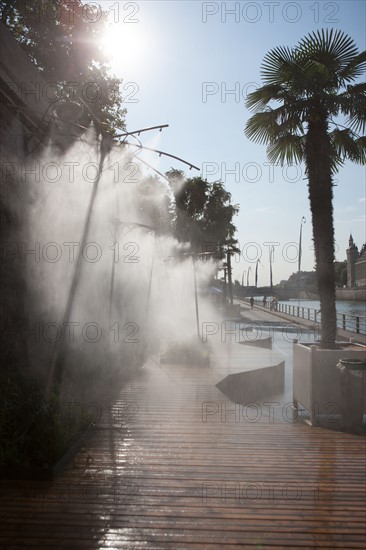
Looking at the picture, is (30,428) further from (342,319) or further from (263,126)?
(342,319)

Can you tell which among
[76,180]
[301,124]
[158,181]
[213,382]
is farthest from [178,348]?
[158,181]

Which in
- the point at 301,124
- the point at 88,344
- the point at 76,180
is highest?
the point at 301,124

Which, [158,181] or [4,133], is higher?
[158,181]

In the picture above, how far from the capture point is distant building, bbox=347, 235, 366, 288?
124m

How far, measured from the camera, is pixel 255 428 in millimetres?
6867

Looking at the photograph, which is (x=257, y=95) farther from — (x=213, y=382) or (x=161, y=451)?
(x=161, y=451)

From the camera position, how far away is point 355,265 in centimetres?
12912

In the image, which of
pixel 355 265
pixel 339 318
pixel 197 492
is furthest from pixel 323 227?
pixel 355 265

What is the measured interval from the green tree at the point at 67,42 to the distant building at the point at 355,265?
109403mm

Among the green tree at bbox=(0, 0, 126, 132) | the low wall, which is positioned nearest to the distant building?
the green tree at bbox=(0, 0, 126, 132)

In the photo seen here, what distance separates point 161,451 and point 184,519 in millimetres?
1738

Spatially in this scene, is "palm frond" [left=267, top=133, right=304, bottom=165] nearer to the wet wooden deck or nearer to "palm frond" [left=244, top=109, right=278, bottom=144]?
"palm frond" [left=244, top=109, right=278, bottom=144]

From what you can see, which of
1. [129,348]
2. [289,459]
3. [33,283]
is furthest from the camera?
[129,348]

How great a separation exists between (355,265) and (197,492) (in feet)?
433
